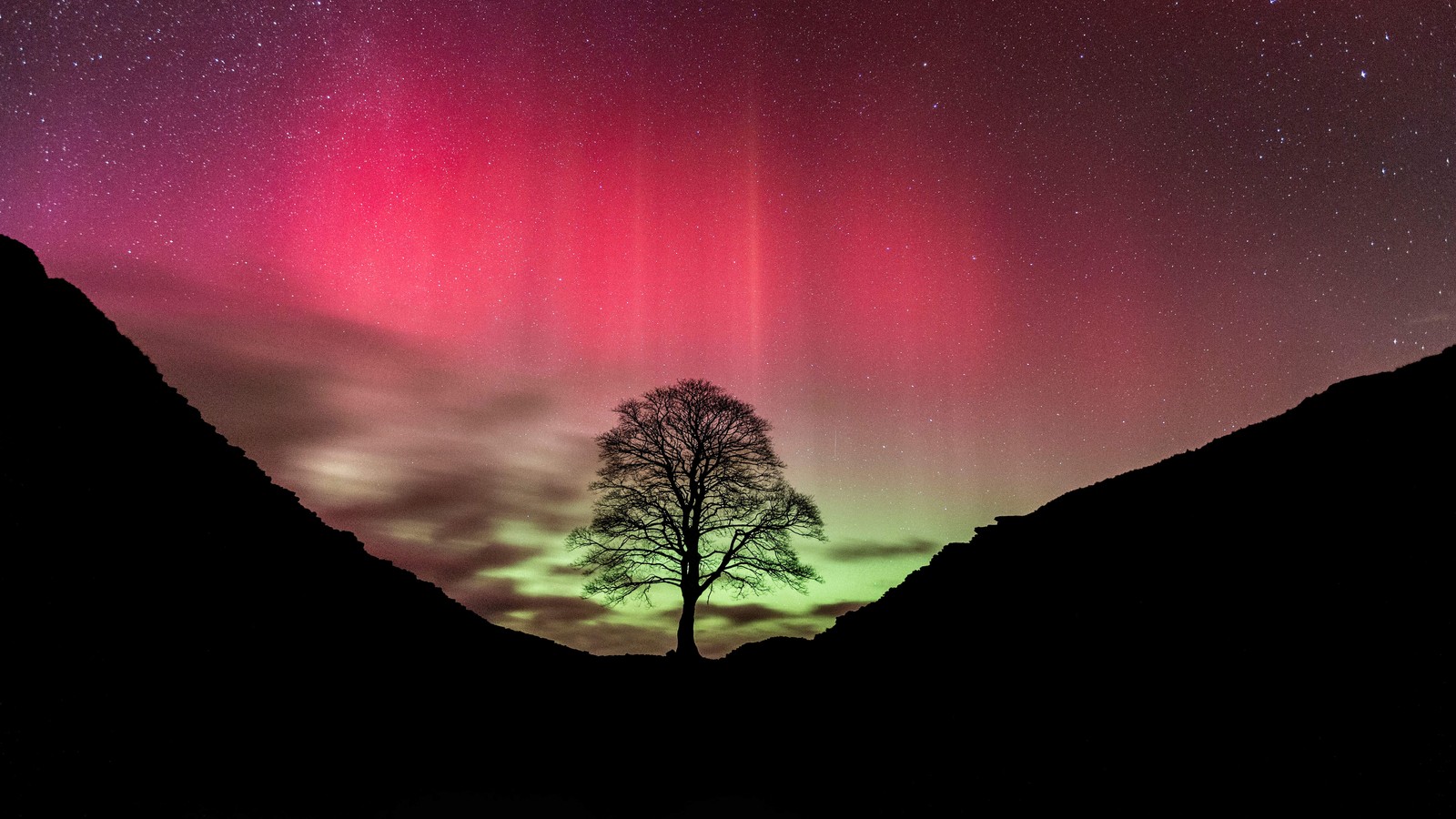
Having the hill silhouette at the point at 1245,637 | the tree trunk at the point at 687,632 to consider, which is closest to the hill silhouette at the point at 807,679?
the hill silhouette at the point at 1245,637

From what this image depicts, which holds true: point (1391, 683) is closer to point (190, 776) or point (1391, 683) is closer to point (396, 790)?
point (396, 790)

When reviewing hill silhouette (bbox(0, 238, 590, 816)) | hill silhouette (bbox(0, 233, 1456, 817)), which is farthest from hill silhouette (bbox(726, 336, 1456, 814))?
hill silhouette (bbox(0, 238, 590, 816))

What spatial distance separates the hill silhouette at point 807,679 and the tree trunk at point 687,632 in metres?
6.02

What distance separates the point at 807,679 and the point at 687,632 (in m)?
7.43

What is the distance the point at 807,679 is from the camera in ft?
56.5

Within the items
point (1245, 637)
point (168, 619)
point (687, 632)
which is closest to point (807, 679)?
point (687, 632)

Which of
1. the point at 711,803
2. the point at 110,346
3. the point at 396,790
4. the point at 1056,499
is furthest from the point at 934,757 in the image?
the point at 110,346

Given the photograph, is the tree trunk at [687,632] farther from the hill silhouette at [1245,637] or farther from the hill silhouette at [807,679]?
the hill silhouette at [1245,637]

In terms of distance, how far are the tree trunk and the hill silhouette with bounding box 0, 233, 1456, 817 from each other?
6.02m

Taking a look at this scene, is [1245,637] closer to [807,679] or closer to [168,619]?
[807,679]

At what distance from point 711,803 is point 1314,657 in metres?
Result: 8.17

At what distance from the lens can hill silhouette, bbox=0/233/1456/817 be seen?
282 inches

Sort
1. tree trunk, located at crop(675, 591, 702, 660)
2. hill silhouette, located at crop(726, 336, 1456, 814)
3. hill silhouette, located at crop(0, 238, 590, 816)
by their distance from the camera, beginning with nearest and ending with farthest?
hill silhouette, located at crop(726, 336, 1456, 814) → hill silhouette, located at crop(0, 238, 590, 816) → tree trunk, located at crop(675, 591, 702, 660)

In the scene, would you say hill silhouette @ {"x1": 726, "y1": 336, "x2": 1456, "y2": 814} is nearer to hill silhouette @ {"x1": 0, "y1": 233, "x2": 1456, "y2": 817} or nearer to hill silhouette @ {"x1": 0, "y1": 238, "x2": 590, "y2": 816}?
hill silhouette @ {"x1": 0, "y1": 233, "x2": 1456, "y2": 817}
